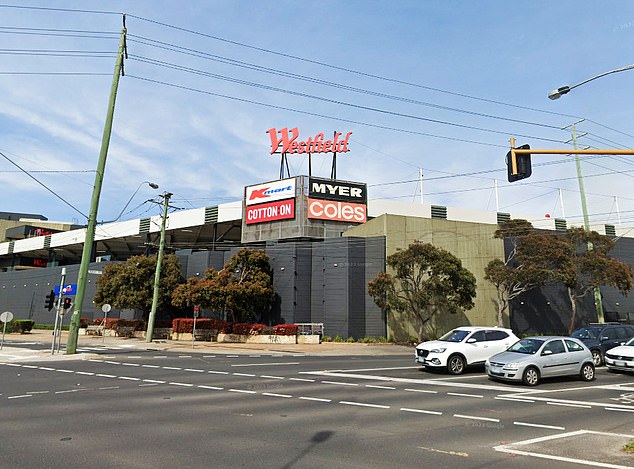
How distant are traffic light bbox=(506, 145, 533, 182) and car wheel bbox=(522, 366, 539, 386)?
5863mm

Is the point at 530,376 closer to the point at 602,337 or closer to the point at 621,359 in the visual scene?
the point at 621,359

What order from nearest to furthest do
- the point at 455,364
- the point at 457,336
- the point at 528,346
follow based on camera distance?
1. the point at 528,346
2. the point at 455,364
3. the point at 457,336

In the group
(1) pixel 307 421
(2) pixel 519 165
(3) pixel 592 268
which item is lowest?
(1) pixel 307 421

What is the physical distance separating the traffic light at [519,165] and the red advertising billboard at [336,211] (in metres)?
30.7

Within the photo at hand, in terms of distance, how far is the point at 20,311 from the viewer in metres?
59.0

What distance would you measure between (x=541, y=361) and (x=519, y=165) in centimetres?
616

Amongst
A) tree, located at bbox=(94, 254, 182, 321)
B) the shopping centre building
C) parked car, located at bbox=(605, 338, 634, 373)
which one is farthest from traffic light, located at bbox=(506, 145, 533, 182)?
tree, located at bbox=(94, 254, 182, 321)

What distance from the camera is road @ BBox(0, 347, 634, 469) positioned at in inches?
254

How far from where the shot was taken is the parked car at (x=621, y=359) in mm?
16266

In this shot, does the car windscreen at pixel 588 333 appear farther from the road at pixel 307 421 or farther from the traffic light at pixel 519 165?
the traffic light at pixel 519 165

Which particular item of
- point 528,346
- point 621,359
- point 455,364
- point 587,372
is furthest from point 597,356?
point 455,364

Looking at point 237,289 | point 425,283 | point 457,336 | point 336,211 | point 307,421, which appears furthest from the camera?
point 336,211

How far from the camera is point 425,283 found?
103ft

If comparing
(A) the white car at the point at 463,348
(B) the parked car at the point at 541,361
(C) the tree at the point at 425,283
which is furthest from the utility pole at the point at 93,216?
(B) the parked car at the point at 541,361
